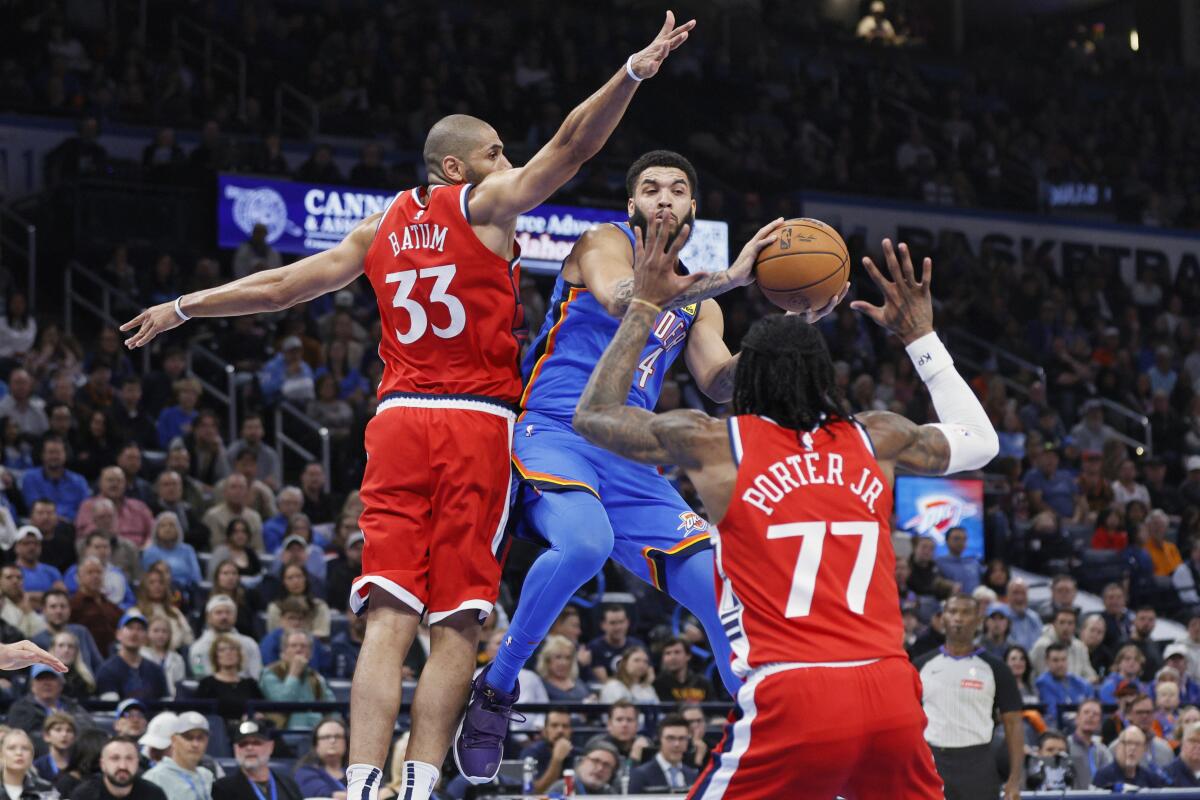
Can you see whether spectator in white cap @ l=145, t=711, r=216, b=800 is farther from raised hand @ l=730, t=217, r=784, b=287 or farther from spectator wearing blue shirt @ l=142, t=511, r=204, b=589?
raised hand @ l=730, t=217, r=784, b=287

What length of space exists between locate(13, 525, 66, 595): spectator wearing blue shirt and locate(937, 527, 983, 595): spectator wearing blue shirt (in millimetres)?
9617

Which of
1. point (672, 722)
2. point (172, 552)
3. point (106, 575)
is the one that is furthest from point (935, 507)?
point (106, 575)

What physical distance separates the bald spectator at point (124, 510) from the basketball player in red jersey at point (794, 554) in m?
10.1

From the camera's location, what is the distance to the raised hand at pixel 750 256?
19.3 feet

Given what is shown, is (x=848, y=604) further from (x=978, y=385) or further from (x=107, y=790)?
(x=978, y=385)

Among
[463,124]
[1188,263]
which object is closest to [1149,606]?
[1188,263]

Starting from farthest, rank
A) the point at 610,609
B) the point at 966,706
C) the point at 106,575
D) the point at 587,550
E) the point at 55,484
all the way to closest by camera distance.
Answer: the point at 55,484 < the point at 610,609 < the point at 106,575 < the point at 966,706 < the point at 587,550

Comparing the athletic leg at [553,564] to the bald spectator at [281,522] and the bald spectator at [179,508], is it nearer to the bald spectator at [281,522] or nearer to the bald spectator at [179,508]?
the bald spectator at [179,508]

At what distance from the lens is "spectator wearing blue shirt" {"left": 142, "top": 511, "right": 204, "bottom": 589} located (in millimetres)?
14281

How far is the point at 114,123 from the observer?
67.4 feet

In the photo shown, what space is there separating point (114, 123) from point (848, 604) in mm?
17295

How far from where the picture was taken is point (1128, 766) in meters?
13.4

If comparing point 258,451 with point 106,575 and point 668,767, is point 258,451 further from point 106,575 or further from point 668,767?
point 668,767

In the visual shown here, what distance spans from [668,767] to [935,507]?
9116 mm
